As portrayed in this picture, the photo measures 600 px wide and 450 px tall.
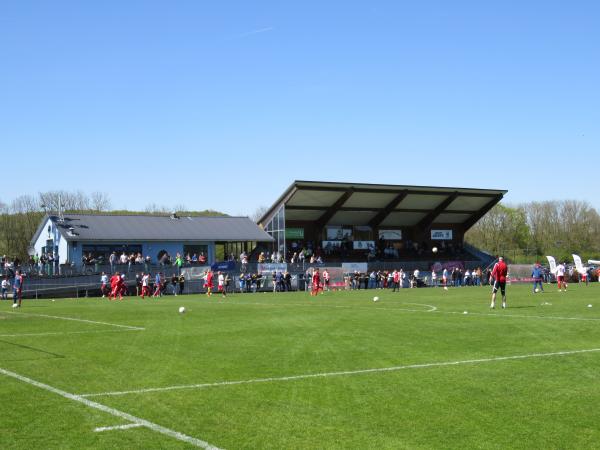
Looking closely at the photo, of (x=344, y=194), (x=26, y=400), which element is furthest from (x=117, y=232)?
(x=26, y=400)

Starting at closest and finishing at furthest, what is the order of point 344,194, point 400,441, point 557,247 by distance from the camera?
1. point 400,441
2. point 344,194
3. point 557,247

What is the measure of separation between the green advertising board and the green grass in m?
51.9

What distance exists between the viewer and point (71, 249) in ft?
196

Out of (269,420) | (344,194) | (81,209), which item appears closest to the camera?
(269,420)

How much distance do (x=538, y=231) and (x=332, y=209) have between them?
157 ft

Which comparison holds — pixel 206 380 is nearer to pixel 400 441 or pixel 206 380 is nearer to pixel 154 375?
pixel 154 375

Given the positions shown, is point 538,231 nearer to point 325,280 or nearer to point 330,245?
point 330,245

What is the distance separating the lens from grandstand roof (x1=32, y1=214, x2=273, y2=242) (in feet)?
200

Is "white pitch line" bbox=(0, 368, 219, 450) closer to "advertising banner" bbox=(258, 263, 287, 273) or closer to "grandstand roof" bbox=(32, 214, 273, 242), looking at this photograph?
"advertising banner" bbox=(258, 263, 287, 273)

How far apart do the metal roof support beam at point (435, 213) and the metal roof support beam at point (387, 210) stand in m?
6.01

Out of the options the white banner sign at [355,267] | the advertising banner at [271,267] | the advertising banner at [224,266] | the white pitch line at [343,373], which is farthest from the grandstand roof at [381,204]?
the white pitch line at [343,373]

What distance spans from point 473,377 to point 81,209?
88002 millimetres

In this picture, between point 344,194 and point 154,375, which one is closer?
point 154,375

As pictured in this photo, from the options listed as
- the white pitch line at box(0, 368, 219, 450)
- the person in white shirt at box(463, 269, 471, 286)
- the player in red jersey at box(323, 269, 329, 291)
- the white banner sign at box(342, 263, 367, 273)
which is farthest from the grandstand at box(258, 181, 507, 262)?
the white pitch line at box(0, 368, 219, 450)
